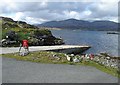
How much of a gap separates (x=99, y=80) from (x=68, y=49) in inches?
1783

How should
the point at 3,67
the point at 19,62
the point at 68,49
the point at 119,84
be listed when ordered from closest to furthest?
the point at 119,84
the point at 3,67
the point at 19,62
the point at 68,49

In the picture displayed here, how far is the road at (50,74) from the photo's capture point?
24391mm

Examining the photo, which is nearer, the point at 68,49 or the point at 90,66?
the point at 90,66

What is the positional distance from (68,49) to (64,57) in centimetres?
3338

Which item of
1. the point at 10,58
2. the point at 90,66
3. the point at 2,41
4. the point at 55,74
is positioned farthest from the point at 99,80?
the point at 2,41

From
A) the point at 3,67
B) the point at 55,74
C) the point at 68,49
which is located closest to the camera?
the point at 55,74

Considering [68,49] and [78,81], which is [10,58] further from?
[68,49]

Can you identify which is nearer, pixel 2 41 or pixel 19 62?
pixel 19 62

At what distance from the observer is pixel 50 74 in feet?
87.7

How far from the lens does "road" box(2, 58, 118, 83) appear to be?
24391 mm

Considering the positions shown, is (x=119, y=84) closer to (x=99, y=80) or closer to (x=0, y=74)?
(x=99, y=80)

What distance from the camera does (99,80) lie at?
965 inches

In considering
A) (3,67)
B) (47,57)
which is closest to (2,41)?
(47,57)

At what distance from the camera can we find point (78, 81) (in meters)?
24.1
